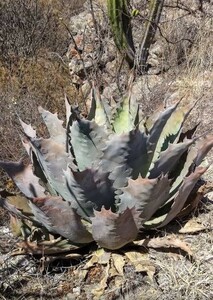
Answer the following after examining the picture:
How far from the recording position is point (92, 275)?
2342 millimetres

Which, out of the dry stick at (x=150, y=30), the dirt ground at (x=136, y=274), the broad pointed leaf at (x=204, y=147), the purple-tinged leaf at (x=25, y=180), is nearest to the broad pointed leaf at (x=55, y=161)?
the purple-tinged leaf at (x=25, y=180)

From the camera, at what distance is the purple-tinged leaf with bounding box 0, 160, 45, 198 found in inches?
95.0

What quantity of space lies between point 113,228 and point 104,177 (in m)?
0.23

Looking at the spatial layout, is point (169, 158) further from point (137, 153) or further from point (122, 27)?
point (122, 27)

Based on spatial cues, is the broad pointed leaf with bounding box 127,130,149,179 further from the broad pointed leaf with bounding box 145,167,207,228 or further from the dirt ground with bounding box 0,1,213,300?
the dirt ground with bounding box 0,1,213,300

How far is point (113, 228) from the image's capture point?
210cm

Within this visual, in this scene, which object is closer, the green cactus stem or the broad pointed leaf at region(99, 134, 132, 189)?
the broad pointed leaf at region(99, 134, 132, 189)

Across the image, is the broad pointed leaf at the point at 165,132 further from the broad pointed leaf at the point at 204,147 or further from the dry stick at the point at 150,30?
the dry stick at the point at 150,30

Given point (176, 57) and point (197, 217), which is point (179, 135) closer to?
point (197, 217)

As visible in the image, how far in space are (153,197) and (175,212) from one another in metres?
0.18

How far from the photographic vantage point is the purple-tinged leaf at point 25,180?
241cm

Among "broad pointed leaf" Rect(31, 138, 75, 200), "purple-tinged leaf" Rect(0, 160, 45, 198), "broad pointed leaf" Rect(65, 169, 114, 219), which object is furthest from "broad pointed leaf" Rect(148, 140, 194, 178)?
"purple-tinged leaf" Rect(0, 160, 45, 198)

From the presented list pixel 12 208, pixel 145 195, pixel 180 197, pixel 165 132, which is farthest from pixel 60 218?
pixel 165 132

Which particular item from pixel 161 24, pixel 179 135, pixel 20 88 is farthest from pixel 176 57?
pixel 179 135
